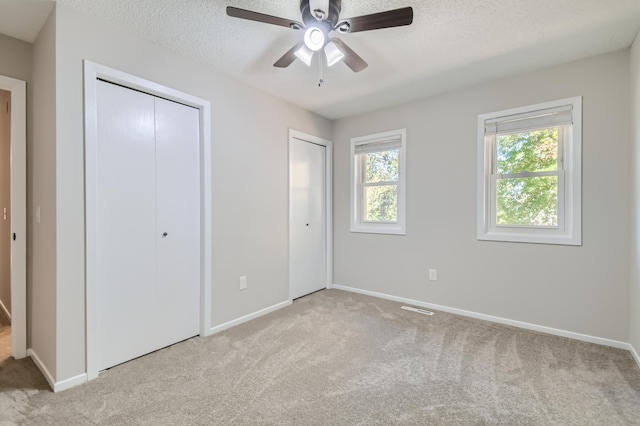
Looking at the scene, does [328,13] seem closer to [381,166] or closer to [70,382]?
[381,166]

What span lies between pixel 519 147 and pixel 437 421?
248 cm

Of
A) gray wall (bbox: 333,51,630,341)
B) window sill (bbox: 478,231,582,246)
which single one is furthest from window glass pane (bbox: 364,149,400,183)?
window sill (bbox: 478,231,582,246)

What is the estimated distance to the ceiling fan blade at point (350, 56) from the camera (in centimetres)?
187

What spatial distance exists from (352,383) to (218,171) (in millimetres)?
2011

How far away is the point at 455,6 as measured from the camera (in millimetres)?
1794

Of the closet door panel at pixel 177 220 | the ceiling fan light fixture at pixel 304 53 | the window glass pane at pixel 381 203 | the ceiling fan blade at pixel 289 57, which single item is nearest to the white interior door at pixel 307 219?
the window glass pane at pixel 381 203

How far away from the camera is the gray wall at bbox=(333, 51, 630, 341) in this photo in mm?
2322

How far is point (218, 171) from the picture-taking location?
8.70ft

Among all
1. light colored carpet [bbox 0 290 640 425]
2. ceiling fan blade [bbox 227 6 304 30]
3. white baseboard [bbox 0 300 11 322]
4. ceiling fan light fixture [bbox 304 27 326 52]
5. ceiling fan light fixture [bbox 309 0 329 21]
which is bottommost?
light colored carpet [bbox 0 290 640 425]

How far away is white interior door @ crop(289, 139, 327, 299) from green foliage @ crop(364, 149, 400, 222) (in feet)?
1.99

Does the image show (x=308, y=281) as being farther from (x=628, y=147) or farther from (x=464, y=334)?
(x=628, y=147)

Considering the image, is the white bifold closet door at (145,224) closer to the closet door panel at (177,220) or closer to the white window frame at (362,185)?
the closet door panel at (177,220)

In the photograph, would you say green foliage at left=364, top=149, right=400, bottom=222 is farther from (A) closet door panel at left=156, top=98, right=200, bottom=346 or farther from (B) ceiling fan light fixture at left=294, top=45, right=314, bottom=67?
(A) closet door panel at left=156, top=98, right=200, bottom=346

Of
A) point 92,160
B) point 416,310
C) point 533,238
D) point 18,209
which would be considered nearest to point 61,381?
point 18,209
